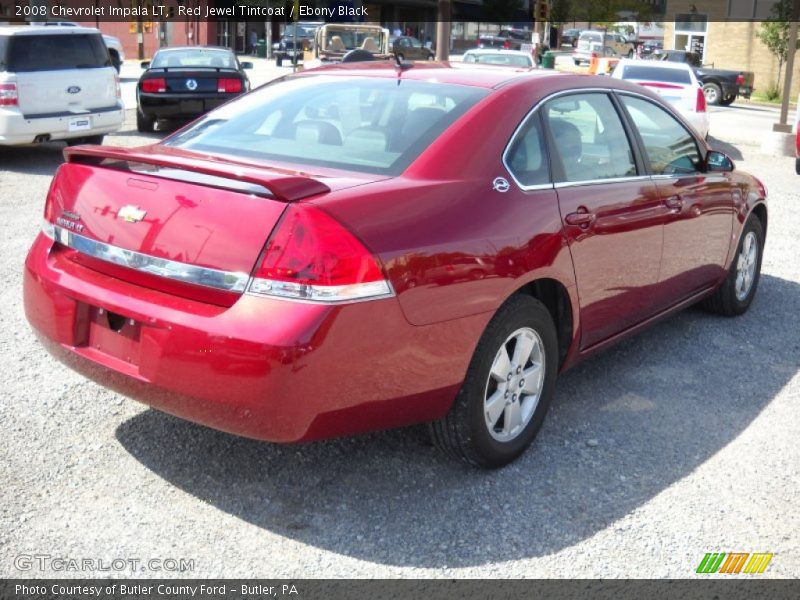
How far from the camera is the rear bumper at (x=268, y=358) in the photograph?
10.0 feet

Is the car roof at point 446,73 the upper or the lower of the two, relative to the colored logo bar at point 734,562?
upper

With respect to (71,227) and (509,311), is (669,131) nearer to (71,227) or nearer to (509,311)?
Result: (509,311)

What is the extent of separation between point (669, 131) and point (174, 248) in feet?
10.1

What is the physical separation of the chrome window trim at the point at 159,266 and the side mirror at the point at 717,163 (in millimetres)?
3314

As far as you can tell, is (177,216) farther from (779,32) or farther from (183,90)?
(779,32)

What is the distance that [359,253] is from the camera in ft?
10.3

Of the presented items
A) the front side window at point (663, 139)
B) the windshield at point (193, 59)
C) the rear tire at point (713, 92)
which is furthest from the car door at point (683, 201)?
the rear tire at point (713, 92)

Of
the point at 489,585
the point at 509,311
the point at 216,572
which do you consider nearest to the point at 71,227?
the point at 216,572

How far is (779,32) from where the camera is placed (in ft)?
121

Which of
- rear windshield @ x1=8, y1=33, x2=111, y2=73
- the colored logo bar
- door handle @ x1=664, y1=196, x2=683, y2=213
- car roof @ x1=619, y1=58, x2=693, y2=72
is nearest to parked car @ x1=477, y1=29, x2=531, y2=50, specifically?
car roof @ x1=619, y1=58, x2=693, y2=72

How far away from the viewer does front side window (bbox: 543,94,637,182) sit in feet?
13.8

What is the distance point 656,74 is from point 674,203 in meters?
11.4

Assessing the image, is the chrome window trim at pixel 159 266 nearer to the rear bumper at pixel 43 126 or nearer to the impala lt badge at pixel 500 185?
the impala lt badge at pixel 500 185

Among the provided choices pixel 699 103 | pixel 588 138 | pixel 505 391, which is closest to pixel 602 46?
pixel 699 103
